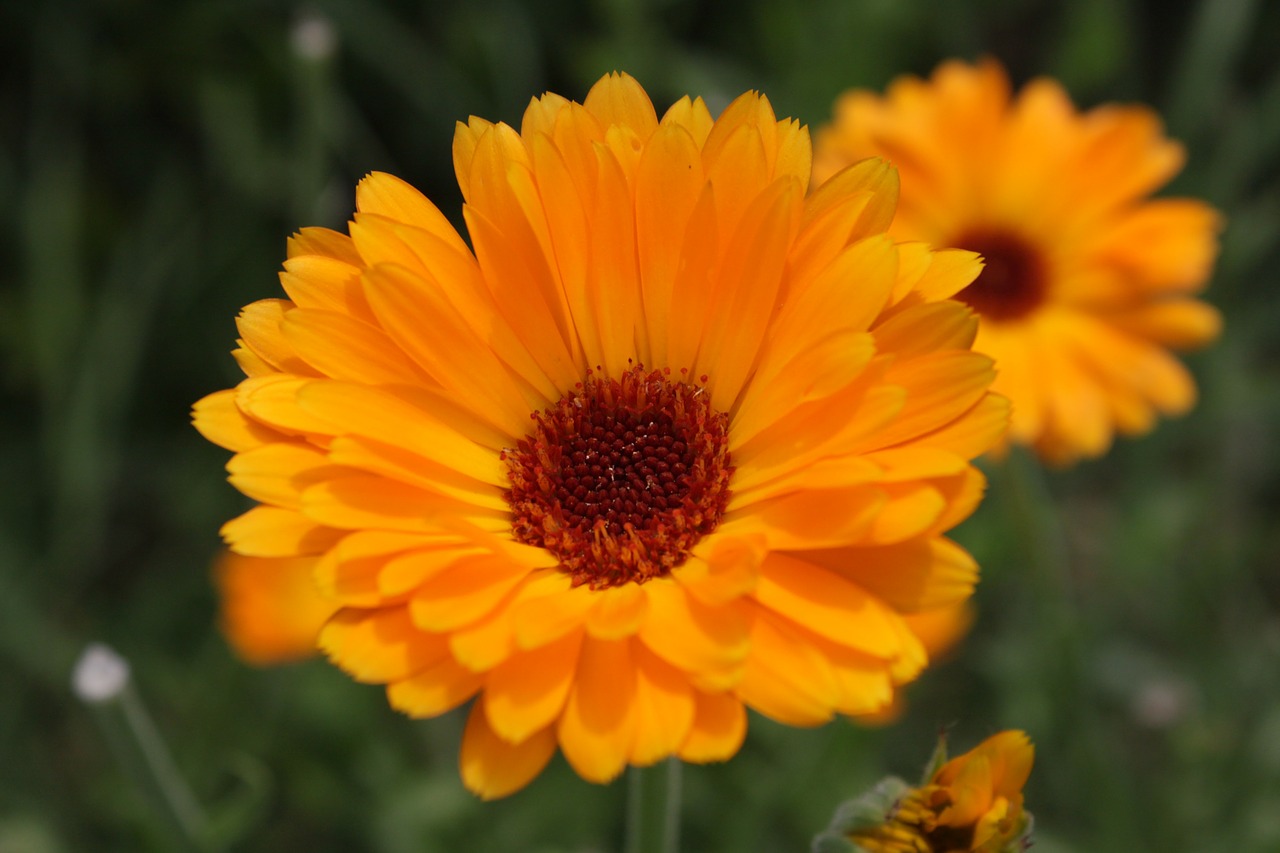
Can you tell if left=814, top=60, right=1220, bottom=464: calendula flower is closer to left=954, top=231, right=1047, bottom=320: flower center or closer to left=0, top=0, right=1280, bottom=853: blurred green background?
left=954, top=231, right=1047, bottom=320: flower center

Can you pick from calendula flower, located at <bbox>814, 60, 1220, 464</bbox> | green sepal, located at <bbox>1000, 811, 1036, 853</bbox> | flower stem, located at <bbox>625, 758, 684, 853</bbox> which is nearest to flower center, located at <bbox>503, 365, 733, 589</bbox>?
flower stem, located at <bbox>625, 758, 684, 853</bbox>

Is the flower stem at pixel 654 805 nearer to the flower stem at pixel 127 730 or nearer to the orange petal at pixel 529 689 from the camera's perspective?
the orange petal at pixel 529 689

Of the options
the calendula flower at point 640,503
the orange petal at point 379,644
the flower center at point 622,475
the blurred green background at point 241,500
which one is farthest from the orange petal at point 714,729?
the blurred green background at point 241,500

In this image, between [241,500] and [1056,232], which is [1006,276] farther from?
[241,500]

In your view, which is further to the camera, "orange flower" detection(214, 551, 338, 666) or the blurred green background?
"orange flower" detection(214, 551, 338, 666)

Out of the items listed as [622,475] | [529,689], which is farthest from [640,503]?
[529,689]

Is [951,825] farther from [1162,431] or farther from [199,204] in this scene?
[199,204]
